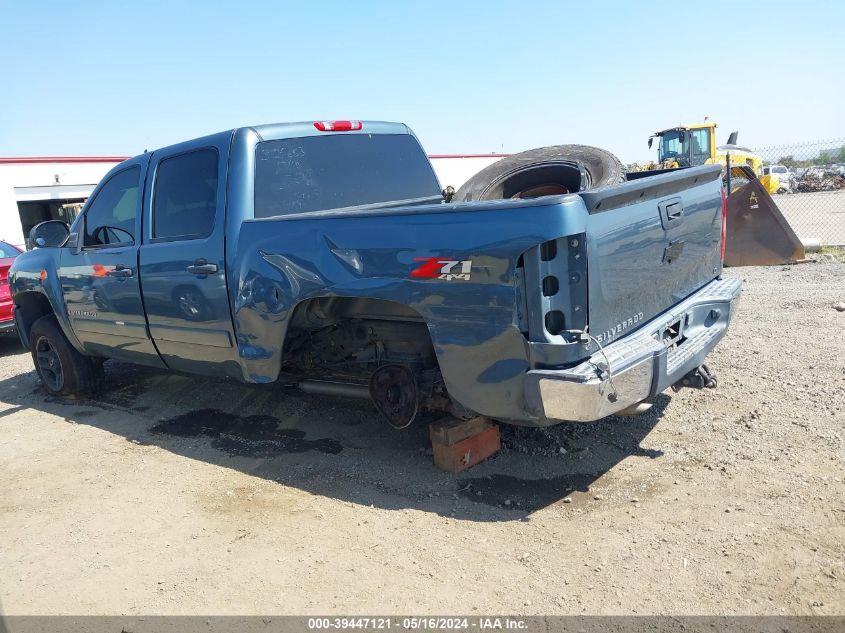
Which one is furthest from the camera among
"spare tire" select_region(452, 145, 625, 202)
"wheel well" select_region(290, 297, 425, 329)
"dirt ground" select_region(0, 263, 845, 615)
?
"spare tire" select_region(452, 145, 625, 202)

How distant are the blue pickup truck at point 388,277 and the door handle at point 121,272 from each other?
0.06 feet

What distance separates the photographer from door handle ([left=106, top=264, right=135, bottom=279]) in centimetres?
513

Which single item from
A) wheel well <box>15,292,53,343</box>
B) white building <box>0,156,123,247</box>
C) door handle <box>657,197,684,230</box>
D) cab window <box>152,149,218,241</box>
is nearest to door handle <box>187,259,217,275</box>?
cab window <box>152,149,218,241</box>

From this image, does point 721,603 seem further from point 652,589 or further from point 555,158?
point 555,158

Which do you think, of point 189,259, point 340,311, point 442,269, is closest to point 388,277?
point 442,269

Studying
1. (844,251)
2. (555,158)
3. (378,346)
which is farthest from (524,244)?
(844,251)

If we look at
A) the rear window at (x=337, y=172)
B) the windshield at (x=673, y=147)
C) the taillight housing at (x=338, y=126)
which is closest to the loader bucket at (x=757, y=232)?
the rear window at (x=337, y=172)

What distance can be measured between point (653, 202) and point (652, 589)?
1.99 m

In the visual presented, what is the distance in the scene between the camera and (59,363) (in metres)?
6.41

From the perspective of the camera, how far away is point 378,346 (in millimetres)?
4180

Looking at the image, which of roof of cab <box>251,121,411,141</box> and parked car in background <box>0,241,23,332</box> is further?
parked car in background <box>0,241,23,332</box>

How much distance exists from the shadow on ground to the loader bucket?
6.15 metres

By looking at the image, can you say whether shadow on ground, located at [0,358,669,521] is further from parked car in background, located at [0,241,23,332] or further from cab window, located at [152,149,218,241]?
parked car in background, located at [0,241,23,332]

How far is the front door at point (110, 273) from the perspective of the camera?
17.1ft
